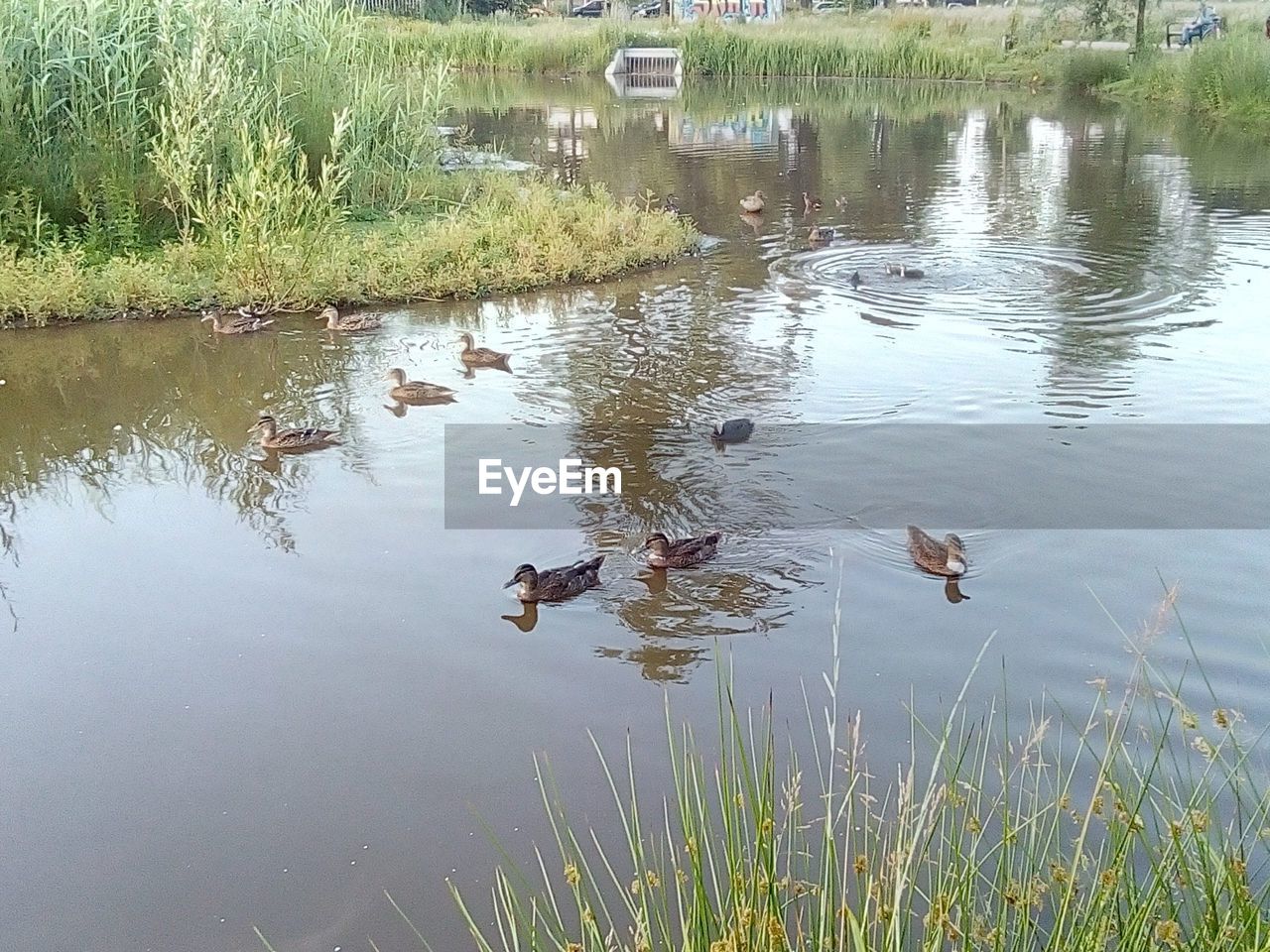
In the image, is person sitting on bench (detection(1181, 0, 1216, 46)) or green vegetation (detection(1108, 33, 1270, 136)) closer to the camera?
green vegetation (detection(1108, 33, 1270, 136))

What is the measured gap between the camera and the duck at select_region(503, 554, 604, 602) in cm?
597

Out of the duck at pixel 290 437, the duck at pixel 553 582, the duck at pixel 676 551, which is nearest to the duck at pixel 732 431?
the duck at pixel 676 551

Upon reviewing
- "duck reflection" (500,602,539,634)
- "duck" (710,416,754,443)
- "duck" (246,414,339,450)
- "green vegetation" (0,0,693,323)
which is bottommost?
"duck reflection" (500,602,539,634)

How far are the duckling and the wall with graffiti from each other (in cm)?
3948

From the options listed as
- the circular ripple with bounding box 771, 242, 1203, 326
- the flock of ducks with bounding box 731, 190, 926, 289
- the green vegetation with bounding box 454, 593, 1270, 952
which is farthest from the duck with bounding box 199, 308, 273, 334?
the green vegetation with bounding box 454, 593, 1270, 952

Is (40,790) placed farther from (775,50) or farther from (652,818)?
(775,50)

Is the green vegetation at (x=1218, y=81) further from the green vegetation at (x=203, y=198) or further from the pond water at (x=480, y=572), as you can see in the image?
the green vegetation at (x=203, y=198)

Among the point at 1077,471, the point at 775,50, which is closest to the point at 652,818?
the point at 1077,471

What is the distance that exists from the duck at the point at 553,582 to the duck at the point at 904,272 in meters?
6.87

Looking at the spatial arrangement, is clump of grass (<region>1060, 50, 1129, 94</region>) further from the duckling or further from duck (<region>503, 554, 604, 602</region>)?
duck (<region>503, 554, 604, 602</region>)

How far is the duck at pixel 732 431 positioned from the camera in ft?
25.6

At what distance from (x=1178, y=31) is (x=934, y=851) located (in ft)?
127

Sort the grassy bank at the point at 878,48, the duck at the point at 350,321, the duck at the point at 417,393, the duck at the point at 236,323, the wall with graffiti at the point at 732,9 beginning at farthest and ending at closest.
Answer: the wall with graffiti at the point at 732,9
the grassy bank at the point at 878,48
the duck at the point at 350,321
the duck at the point at 236,323
the duck at the point at 417,393

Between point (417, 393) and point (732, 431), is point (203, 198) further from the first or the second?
point (732, 431)
